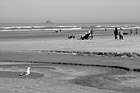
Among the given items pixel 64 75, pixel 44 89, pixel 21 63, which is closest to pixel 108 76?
pixel 64 75

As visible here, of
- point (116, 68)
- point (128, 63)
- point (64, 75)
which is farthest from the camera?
point (128, 63)

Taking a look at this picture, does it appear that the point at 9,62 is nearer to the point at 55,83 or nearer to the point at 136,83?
the point at 55,83

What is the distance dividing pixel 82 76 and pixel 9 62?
788 centimetres

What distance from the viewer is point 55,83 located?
15.1 m

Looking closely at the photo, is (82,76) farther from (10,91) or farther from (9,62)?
(9,62)

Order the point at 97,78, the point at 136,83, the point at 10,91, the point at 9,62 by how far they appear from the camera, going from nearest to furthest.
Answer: the point at 10,91
the point at 136,83
the point at 97,78
the point at 9,62

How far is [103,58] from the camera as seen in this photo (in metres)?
25.0

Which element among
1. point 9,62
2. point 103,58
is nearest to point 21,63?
point 9,62

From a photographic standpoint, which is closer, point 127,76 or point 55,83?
point 55,83

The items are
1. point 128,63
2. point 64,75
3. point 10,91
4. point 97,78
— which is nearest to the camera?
point 10,91

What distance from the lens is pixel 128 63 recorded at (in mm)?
21766

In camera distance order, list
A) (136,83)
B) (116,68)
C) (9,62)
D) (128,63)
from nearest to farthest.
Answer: (136,83) → (116,68) → (128,63) → (9,62)

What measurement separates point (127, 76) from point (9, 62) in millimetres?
9689

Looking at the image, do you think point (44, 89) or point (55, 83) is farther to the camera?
point (55, 83)
